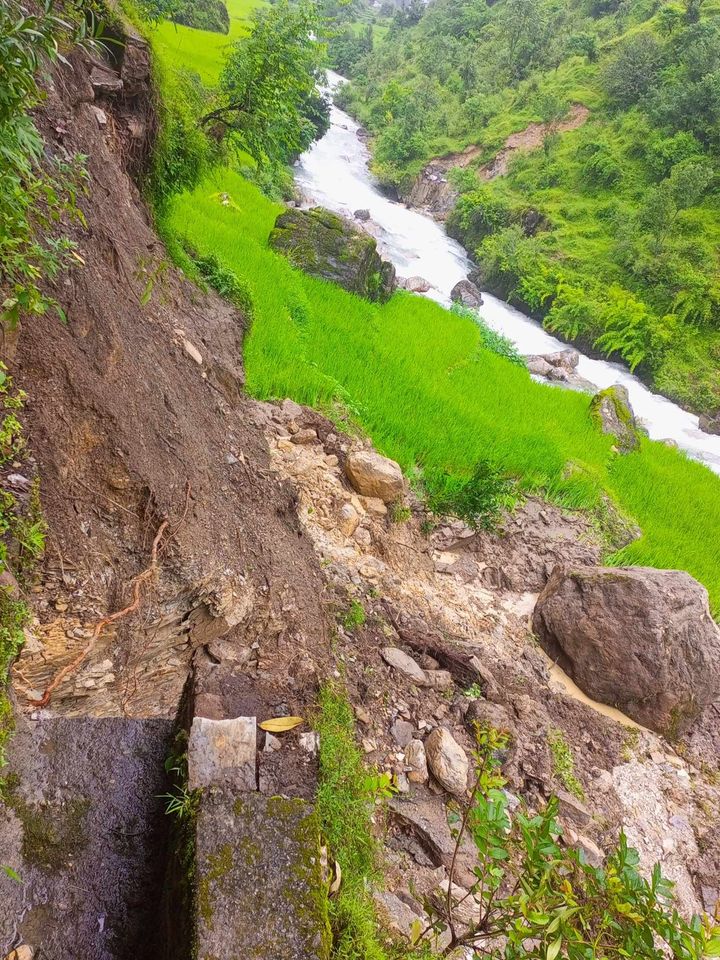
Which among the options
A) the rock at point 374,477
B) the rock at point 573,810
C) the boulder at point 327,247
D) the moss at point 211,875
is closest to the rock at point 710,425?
the boulder at point 327,247

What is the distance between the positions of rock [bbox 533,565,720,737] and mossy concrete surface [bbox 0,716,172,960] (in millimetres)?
3325

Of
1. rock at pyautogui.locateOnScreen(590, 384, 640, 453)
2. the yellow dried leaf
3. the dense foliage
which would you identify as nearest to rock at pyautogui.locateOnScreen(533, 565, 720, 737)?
the yellow dried leaf

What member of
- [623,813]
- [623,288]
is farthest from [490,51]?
A: [623,813]

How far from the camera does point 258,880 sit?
1522 millimetres

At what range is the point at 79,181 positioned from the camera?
338 cm

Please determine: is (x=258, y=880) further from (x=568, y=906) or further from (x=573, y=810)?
(x=573, y=810)

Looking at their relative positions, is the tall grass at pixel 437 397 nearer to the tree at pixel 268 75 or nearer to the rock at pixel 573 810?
the tree at pixel 268 75

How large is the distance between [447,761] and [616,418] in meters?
7.70

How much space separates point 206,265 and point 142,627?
5246 mm

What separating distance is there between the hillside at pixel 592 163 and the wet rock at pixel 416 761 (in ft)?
49.7

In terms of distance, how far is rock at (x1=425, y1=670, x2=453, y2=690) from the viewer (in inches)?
131

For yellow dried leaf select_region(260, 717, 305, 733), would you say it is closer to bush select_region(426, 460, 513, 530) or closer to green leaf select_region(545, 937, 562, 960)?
green leaf select_region(545, 937, 562, 960)

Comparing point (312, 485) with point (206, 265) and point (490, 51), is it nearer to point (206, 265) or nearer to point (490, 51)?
point (206, 265)

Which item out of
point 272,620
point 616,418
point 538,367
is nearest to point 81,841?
point 272,620
